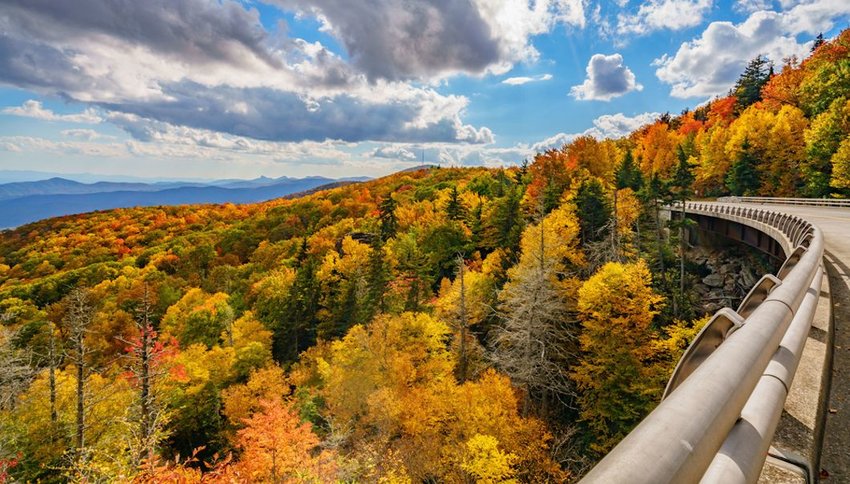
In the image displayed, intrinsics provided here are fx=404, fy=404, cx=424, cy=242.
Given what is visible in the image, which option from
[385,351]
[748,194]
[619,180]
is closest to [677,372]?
[385,351]

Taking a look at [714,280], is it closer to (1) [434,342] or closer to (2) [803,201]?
(2) [803,201]

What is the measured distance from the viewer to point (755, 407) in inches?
74.4

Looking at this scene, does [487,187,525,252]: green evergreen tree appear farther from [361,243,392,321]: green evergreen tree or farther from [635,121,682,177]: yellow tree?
[635,121,682,177]: yellow tree

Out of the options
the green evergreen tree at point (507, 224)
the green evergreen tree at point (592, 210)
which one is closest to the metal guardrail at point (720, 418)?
the green evergreen tree at point (592, 210)

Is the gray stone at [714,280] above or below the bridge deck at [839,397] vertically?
below

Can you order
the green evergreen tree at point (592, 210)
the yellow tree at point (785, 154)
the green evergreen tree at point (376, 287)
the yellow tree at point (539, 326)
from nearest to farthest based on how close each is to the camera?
the yellow tree at point (539, 326) < the green evergreen tree at point (592, 210) < the green evergreen tree at point (376, 287) < the yellow tree at point (785, 154)

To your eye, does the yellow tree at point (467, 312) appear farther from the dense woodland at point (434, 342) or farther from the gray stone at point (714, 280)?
the gray stone at point (714, 280)

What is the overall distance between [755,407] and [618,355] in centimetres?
2637

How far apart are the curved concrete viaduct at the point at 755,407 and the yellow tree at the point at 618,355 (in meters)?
22.4

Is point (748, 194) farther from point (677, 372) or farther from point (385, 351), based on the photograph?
point (677, 372)

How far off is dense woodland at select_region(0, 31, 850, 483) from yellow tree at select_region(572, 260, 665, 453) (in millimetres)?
142

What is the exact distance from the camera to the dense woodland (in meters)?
23.5

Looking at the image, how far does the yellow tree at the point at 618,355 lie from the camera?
81.4 feet

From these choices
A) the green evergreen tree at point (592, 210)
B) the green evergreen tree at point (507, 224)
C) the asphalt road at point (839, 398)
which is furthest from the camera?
the green evergreen tree at point (507, 224)
